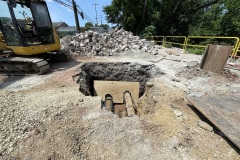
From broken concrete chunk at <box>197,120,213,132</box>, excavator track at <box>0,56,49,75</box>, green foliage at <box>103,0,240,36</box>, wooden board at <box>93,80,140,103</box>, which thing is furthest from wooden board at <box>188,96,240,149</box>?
green foliage at <box>103,0,240,36</box>

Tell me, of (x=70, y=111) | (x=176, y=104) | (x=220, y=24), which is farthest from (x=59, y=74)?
(x=220, y=24)

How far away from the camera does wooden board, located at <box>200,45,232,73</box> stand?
4919 millimetres

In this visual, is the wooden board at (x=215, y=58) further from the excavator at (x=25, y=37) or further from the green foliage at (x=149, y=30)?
the green foliage at (x=149, y=30)

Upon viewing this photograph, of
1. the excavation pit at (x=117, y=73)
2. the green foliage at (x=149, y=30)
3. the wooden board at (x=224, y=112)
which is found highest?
the green foliage at (x=149, y=30)

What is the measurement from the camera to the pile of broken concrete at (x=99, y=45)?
9078 mm

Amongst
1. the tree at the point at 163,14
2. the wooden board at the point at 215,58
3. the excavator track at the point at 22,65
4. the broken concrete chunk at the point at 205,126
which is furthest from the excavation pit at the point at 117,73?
the tree at the point at 163,14

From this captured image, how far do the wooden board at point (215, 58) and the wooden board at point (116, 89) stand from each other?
296 cm

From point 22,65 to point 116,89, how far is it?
3963mm

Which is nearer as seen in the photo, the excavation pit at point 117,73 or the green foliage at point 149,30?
the excavation pit at point 117,73

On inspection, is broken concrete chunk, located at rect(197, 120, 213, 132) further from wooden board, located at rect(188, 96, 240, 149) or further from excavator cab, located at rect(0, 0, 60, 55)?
excavator cab, located at rect(0, 0, 60, 55)

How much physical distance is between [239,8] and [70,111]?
1619cm

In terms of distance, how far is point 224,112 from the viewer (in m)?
2.99

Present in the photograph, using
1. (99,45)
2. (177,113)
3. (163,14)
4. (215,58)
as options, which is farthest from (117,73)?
(163,14)

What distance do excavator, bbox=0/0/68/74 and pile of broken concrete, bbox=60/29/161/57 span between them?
3.10 m
